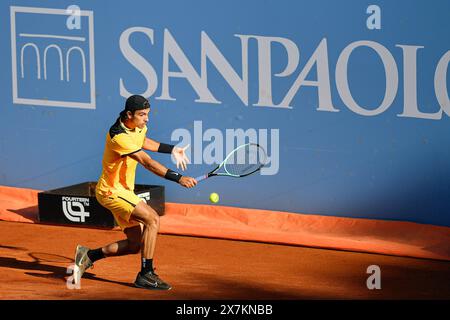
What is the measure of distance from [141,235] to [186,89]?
3.02 m

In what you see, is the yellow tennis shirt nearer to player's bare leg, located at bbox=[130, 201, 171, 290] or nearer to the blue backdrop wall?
player's bare leg, located at bbox=[130, 201, 171, 290]

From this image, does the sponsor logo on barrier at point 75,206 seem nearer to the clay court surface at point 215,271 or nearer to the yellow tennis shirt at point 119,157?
the clay court surface at point 215,271

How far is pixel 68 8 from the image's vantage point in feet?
37.5

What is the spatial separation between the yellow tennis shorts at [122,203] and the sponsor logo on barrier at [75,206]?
2516 mm

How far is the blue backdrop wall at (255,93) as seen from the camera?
9992mm

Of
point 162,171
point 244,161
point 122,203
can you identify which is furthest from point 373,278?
point 122,203

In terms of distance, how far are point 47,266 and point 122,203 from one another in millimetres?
1489

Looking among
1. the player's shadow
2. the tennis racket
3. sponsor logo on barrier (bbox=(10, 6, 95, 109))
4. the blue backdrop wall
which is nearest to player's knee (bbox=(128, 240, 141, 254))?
the player's shadow

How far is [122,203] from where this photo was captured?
820cm

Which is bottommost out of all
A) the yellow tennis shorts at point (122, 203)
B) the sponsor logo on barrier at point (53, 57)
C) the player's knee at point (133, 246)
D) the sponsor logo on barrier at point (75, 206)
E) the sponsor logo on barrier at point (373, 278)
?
the sponsor logo on barrier at point (373, 278)

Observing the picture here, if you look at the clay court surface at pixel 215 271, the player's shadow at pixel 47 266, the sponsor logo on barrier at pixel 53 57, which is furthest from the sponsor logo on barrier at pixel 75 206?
the sponsor logo on barrier at pixel 53 57

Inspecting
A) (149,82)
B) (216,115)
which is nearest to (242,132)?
(216,115)

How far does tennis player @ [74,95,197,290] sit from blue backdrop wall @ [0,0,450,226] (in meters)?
2.45

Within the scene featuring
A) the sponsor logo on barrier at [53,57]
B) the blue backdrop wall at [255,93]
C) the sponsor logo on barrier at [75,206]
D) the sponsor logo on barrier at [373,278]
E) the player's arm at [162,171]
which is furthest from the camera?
the sponsor logo on barrier at [53,57]
